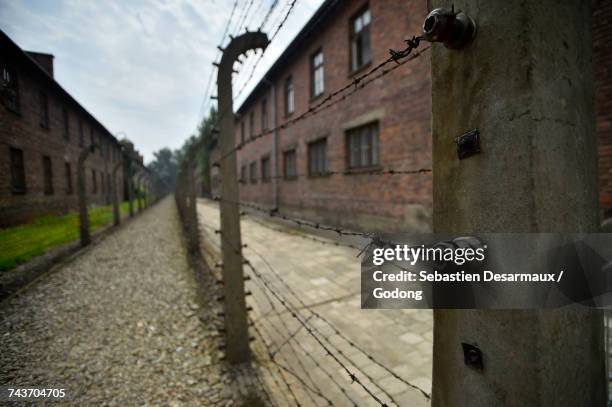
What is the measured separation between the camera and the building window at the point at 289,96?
12.9 meters

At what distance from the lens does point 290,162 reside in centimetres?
1326

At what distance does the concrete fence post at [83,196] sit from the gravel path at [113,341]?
9.14 ft

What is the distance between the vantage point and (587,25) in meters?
0.91

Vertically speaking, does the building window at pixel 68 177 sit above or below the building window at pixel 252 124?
below

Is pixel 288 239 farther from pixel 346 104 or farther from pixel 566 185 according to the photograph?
pixel 566 185

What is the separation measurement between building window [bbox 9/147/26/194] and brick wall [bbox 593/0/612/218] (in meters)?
7.04

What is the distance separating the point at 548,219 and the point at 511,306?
10.9 inches

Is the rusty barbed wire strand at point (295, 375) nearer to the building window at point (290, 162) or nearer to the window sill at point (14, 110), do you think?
the window sill at point (14, 110)

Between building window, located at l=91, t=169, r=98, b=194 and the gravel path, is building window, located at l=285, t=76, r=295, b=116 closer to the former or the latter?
the gravel path

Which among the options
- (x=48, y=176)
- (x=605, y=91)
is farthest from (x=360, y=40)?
Answer: (x=48, y=176)

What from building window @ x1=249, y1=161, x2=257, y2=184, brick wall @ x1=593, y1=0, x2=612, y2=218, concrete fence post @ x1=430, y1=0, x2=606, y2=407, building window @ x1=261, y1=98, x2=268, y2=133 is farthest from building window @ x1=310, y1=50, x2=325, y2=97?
concrete fence post @ x1=430, y1=0, x2=606, y2=407

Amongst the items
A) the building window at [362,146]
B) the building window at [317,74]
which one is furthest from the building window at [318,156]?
the building window at [317,74]

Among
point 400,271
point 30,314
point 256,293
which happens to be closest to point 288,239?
point 256,293

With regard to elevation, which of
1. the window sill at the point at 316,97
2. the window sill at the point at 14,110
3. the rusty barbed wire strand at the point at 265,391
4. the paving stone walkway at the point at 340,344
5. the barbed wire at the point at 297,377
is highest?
the window sill at the point at 316,97
